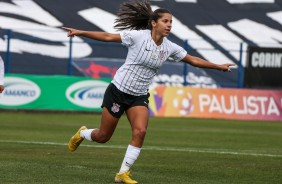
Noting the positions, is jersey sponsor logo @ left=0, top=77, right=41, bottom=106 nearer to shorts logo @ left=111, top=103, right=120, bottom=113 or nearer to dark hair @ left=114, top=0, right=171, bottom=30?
dark hair @ left=114, top=0, right=171, bottom=30

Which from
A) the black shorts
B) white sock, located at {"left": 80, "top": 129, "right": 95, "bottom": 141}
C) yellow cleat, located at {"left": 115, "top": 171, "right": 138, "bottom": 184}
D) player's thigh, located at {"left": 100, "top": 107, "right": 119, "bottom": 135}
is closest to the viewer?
yellow cleat, located at {"left": 115, "top": 171, "right": 138, "bottom": 184}

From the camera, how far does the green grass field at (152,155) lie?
11703mm

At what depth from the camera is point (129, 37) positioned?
1138 cm

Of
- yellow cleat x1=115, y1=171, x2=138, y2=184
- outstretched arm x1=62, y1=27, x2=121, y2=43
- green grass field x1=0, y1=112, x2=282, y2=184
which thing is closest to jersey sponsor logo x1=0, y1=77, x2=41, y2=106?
green grass field x1=0, y1=112, x2=282, y2=184

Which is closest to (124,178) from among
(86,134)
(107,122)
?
(107,122)

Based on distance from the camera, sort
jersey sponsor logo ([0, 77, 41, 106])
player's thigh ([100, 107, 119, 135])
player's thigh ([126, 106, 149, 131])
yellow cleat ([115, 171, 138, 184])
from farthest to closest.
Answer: jersey sponsor logo ([0, 77, 41, 106]) → player's thigh ([100, 107, 119, 135]) → player's thigh ([126, 106, 149, 131]) → yellow cleat ([115, 171, 138, 184])

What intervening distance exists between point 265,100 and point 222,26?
24.5ft

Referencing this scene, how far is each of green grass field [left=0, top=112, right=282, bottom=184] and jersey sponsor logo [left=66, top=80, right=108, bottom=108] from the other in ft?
11.9

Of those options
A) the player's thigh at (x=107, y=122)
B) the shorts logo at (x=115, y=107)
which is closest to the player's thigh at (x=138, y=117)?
the shorts logo at (x=115, y=107)

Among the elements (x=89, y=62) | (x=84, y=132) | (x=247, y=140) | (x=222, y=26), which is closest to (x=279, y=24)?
(x=222, y=26)

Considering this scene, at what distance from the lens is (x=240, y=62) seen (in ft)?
112

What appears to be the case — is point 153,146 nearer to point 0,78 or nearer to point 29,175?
point 0,78

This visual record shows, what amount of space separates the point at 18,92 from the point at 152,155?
46.7 feet

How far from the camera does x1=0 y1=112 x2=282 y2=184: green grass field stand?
11703 millimetres
